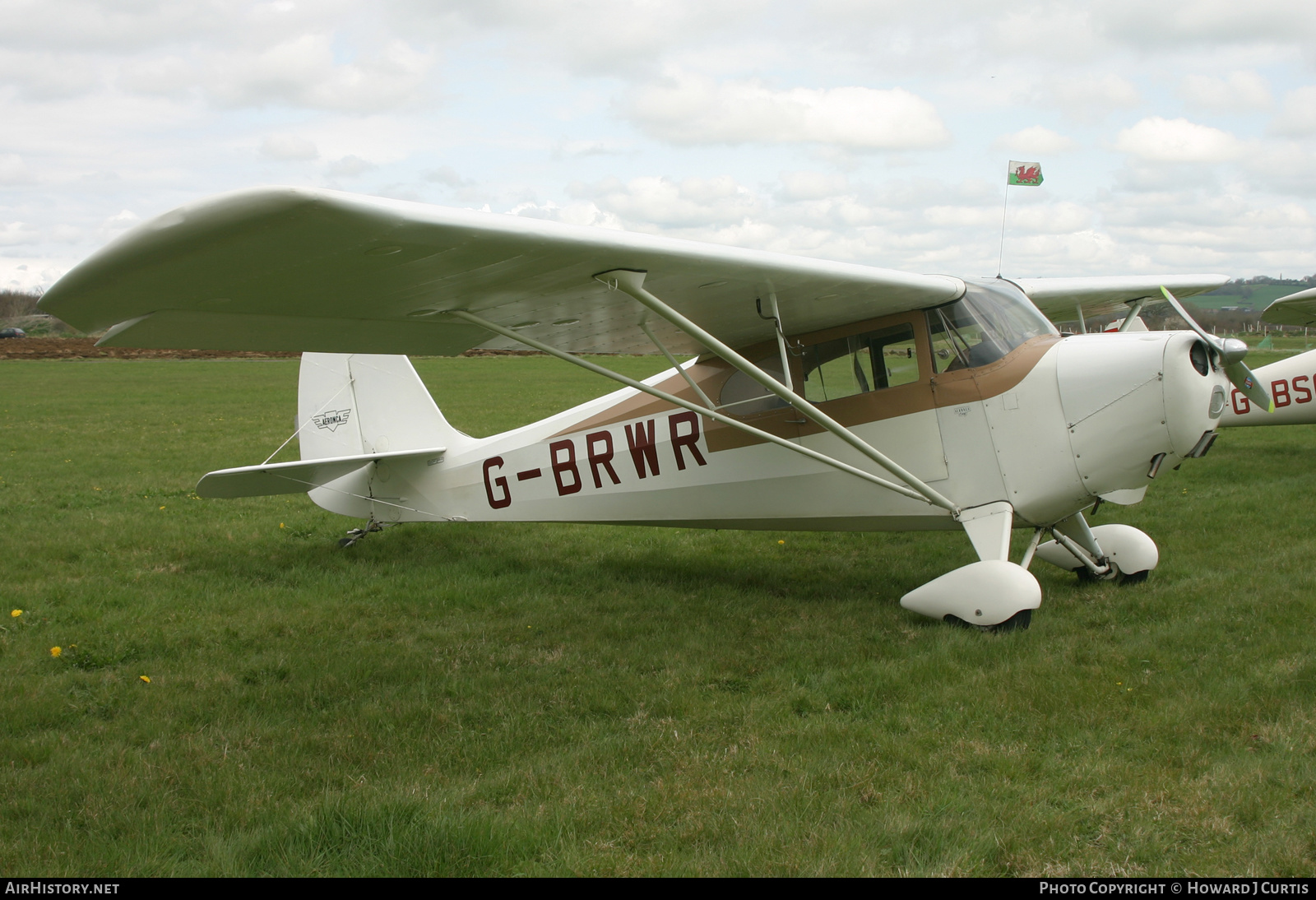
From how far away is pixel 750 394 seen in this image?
21.8 ft

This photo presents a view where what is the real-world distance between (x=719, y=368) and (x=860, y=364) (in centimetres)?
113

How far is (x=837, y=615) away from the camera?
5957 mm

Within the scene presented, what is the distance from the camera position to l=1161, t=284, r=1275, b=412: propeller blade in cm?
535

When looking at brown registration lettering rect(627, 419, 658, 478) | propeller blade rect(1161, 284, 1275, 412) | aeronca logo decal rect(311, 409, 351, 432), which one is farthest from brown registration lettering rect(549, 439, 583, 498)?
propeller blade rect(1161, 284, 1275, 412)

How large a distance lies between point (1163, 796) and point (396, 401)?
22.7 ft

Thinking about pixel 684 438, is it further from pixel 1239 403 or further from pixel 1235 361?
pixel 1239 403

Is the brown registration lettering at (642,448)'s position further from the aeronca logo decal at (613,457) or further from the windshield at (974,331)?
the windshield at (974,331)

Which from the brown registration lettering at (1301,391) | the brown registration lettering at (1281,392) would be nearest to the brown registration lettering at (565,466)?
the brown registration lettering at (1281,392)

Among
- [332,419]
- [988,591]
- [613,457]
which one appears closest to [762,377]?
[988,591]

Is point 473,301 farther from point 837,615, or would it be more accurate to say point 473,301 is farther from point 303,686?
point 837,615

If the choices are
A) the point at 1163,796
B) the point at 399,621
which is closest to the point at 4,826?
the point at 399,621

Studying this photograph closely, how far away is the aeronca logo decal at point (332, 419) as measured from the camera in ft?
27.6

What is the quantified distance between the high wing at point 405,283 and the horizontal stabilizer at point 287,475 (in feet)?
5.77

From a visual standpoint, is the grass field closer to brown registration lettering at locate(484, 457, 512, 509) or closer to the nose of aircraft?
brown registration lettering at locate(484, 457, 512, 509)
